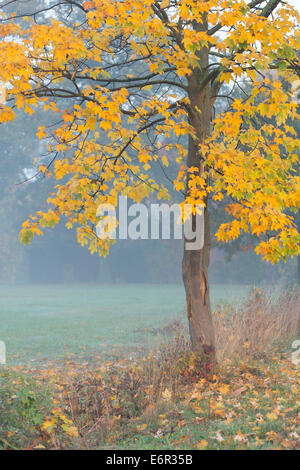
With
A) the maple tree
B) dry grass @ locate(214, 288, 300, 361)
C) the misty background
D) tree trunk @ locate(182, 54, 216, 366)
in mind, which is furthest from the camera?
the misty background

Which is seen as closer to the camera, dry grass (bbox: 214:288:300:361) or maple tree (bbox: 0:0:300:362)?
maple tree (bbox: 0:0:300:362)

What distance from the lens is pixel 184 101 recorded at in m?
8.65

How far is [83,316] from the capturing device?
76.3 feet

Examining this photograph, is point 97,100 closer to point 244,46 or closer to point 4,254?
point 244,46

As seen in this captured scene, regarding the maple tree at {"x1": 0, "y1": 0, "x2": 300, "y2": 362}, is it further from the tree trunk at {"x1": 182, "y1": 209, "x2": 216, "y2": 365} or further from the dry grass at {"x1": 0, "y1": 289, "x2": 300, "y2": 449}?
the dry grass at {"x1": 0, "y1": 289, "x2": 300, "y2": 449}

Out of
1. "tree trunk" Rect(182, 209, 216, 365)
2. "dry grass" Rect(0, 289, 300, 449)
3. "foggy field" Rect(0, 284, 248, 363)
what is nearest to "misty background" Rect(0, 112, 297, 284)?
"foggy field" Rect(0, 284, 248, 363)

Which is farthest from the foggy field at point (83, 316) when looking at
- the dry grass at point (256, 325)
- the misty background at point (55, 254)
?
the misty background at point (55, 254)

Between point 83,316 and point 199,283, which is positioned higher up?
point 199,283

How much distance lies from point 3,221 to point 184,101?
35.7m

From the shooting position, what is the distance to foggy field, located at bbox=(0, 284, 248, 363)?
15.7 metres

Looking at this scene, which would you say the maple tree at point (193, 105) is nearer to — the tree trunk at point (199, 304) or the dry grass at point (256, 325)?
the tree trunk at point (199, 304)

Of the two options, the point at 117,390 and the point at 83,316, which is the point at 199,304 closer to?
the point at 117,390

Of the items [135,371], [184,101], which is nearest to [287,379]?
[135,371]

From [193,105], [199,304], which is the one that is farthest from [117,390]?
[193,105]
